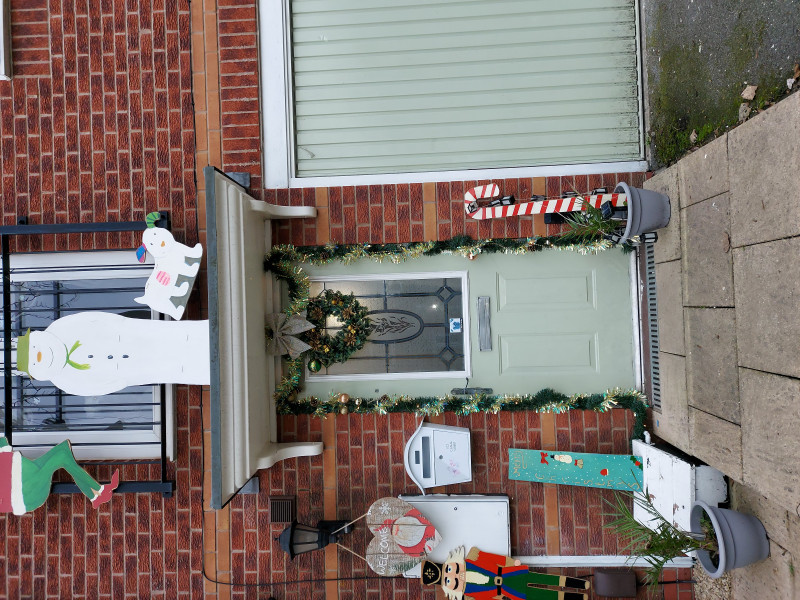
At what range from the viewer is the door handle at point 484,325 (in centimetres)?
441

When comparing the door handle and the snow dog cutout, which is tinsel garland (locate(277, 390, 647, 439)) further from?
the snow dog cutout

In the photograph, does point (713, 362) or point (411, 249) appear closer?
point (713, 362)

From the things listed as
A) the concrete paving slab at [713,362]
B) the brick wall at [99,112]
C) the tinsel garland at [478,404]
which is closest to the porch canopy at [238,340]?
the tinsel garland at [478,404]

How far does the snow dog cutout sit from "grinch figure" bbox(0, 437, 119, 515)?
1.30m

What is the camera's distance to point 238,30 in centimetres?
437

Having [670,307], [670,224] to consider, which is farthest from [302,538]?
[670,224]

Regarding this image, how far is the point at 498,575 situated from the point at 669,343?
2.16 meters

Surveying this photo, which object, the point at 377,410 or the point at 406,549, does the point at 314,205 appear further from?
the point at 406,549

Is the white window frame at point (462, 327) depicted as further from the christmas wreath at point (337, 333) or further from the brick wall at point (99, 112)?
the brick wall at point (99, 112)

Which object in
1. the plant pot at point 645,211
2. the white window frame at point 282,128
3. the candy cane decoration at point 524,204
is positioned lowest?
the plant pot at point 645,211

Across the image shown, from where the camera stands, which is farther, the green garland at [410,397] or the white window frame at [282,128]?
the white window frame at [282,128]

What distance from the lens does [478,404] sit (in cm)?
427

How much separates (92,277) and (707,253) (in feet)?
15.0

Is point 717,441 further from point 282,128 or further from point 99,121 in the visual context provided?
point 99,121
